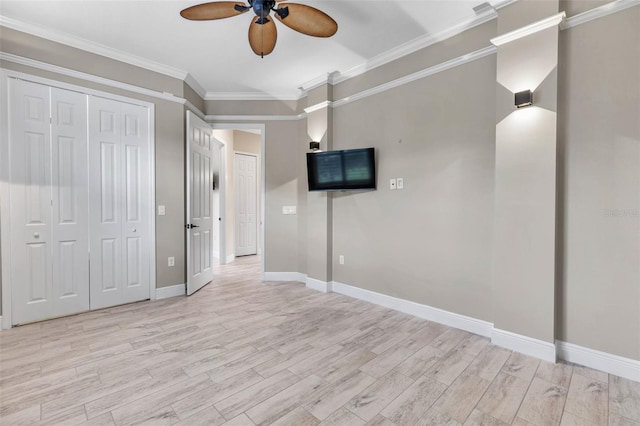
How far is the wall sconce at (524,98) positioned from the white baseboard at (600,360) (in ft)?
6.13

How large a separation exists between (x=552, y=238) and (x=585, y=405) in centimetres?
108

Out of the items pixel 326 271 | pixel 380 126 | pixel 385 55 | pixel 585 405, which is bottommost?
pixel 585 405

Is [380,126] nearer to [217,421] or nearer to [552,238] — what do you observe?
[552,238]

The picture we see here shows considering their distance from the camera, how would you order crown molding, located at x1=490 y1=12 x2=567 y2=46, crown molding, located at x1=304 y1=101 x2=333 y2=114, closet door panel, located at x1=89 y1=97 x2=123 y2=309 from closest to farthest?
crown molding, located at x1=490 y1=12 x2=567 y2=46, closet door panel, located at x1=89 y1=97 x2=123 y2=309, crown molding, located at x1=304 y1=101 x2=333 y2=114

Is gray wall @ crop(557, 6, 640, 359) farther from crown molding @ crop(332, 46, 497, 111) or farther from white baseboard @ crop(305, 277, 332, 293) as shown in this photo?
white baseboard @ crop(305, 277, 332, 293)

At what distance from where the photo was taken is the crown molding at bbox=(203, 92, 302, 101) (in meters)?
4.49

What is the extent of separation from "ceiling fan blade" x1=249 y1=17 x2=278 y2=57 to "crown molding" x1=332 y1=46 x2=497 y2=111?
1551mm

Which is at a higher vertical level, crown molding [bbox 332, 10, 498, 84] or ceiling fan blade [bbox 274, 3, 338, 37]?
crown molding [bbox 332, 10, 498, 84]

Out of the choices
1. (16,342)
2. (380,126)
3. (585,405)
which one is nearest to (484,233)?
(585,405)

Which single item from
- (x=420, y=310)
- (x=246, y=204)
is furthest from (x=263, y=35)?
(x=246, y=204)

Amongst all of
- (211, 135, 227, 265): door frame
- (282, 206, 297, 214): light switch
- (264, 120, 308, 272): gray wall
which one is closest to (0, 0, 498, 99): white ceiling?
(264, 120, 308, 272): gray wall

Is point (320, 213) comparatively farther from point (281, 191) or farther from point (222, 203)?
point (222, 203)

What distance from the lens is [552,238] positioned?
221cm

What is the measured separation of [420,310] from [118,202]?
3.64m
